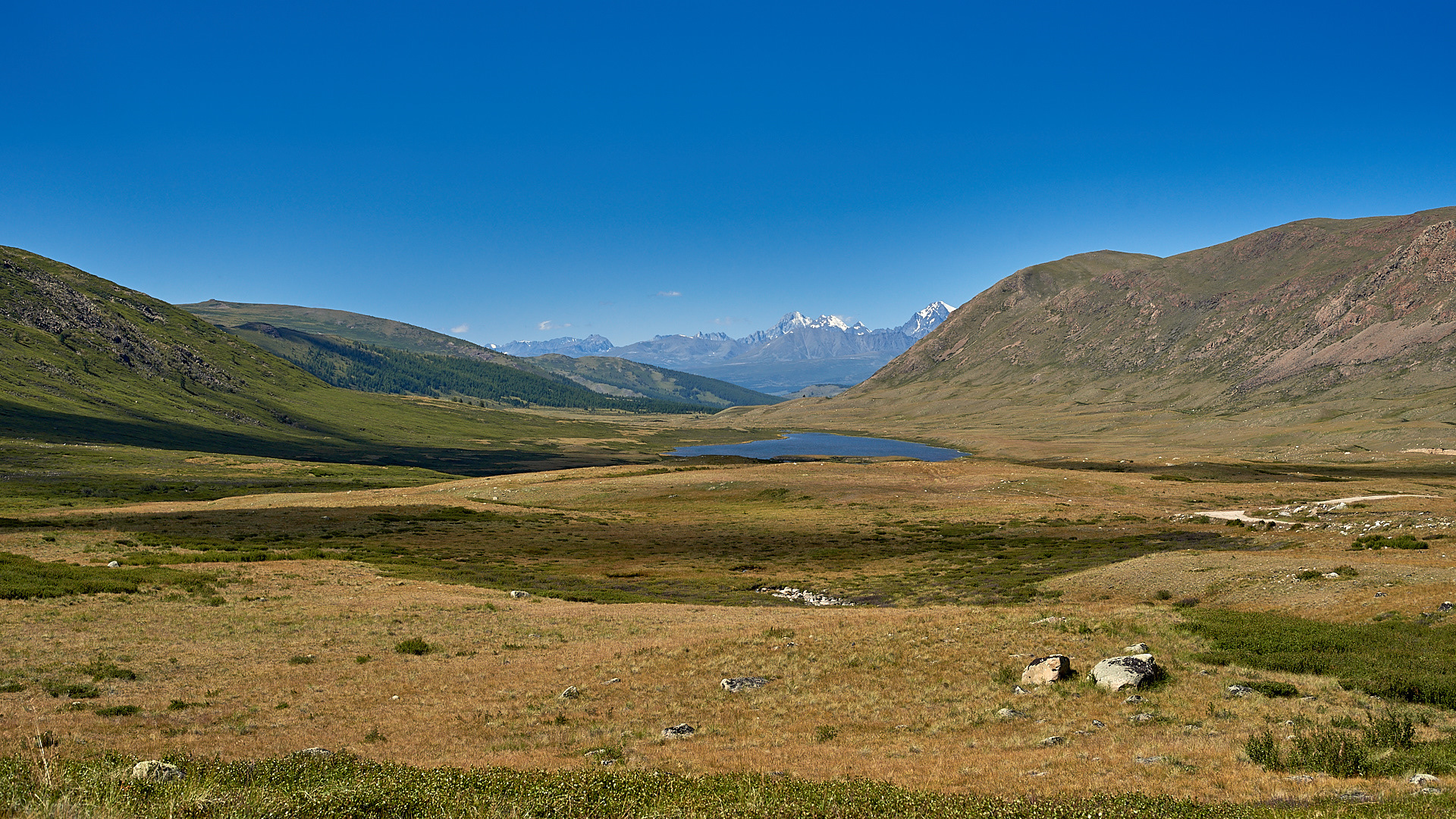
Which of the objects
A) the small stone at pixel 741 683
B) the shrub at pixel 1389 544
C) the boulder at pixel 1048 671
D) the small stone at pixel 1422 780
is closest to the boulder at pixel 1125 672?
the boulder at pixel 1048 671

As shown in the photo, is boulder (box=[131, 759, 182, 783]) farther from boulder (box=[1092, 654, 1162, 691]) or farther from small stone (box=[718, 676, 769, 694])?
boulder (box=[1092, 654, 1162, 691])

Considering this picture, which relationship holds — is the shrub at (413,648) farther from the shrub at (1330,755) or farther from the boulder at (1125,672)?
the shrub at (1330,755)

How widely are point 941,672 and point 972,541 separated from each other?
49.8 metres

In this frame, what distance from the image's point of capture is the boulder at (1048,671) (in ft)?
75.8

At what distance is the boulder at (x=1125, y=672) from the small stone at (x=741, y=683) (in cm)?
1121

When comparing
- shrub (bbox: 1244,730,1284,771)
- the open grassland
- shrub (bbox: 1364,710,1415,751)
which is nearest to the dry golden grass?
the open grassland

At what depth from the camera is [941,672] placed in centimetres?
2508

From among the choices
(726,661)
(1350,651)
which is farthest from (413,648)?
(1350,651)

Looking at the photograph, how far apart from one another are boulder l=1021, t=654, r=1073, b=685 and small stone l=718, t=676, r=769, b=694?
9.01 m

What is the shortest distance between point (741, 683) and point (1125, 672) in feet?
41.9

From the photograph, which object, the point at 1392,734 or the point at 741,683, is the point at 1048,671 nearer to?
the point at 1392,734

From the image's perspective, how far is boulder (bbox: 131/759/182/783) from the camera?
13836 mm

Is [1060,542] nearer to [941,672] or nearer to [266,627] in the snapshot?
[941,672]

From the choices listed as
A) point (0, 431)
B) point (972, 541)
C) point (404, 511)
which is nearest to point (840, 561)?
point (972, 541)
